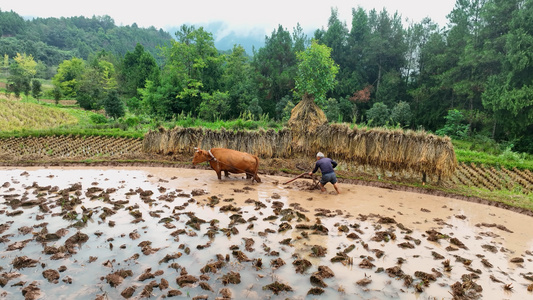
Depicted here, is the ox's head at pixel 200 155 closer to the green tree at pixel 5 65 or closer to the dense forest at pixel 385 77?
the dense forest at pixel 385 77

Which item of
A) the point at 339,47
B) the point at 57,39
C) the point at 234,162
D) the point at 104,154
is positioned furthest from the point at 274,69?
the point at 57,39

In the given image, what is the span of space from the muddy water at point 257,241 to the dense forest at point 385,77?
44.3 feet

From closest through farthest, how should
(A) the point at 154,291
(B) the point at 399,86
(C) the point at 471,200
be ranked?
1. (A) the point at 154,291
2. (C) the point at 471,200
3. (B) the point at 399,86

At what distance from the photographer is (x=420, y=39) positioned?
3428cm

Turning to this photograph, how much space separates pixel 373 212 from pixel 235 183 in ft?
14.5

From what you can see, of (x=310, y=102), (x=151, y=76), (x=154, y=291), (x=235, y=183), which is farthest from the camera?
(x=151, y=76)

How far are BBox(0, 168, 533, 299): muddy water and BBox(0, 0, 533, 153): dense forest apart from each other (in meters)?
13.5

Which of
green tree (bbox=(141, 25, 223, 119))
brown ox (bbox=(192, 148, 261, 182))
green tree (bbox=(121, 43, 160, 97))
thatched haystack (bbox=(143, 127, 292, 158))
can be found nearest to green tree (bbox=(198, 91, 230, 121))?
green tree (bbox=(141, 25, 223, 119))

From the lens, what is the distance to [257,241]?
20.3 feet

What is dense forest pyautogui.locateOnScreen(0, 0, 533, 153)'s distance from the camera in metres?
21.6

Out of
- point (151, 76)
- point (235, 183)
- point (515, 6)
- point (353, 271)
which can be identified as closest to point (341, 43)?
point (515, 6)

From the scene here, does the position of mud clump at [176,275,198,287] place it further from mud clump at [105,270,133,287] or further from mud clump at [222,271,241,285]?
mud clump at [105,270,133,287]

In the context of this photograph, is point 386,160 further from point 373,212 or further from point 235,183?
Answer: point 235,183

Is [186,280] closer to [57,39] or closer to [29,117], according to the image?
[29,117]
